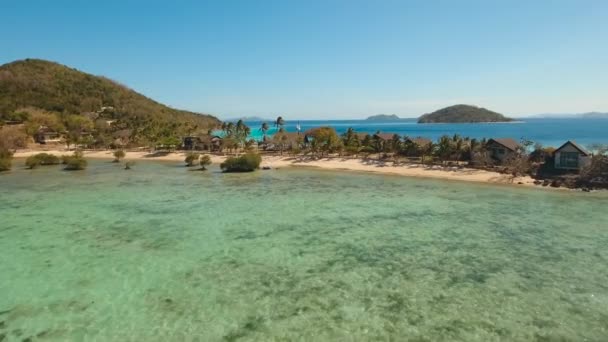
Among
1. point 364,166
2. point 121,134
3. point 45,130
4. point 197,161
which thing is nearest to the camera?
point 364,166

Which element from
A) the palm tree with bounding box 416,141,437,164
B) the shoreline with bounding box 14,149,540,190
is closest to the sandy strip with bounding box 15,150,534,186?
the shoreline with bounding box 14,149,540,190

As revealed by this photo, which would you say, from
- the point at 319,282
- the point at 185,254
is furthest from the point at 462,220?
the point at 185,254

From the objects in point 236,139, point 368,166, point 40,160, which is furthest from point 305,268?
point 236,139

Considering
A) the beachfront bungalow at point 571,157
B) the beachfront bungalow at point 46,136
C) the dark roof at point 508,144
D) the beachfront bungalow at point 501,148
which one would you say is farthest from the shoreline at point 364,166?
the beachfront bungalow at point 46,136

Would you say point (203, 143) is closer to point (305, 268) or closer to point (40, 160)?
point (40, 160)

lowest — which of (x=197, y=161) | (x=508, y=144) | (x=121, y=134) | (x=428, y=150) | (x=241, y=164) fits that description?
(x=241, y=164)

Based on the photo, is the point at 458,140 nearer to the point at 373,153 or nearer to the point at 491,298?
the point at 373,153

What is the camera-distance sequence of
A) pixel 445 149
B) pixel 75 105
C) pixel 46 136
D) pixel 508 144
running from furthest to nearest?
1. pixel 75 105
2. pixel 46 136
3. pixel 445 149
4. pixel 508 144

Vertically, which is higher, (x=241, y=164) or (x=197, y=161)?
(x=197, y=161)
